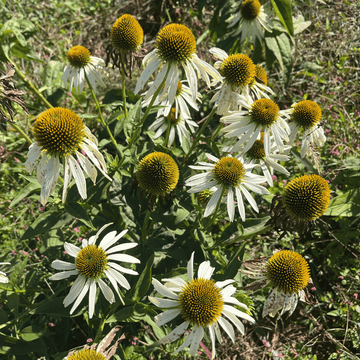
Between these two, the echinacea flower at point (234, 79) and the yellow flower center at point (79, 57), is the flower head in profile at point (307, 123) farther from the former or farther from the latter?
the yellow flower center at point (79, 57)

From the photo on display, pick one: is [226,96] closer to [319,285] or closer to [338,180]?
[338,180]

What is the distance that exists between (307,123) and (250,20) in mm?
1224

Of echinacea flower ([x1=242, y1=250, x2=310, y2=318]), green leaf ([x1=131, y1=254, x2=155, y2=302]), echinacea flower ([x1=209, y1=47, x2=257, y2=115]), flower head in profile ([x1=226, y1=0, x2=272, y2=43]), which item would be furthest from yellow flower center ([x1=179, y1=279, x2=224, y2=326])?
flower head in profile ([x1=226, y1=0, x2=272, y2=43])

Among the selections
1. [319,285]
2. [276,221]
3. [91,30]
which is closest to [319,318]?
[319,285]

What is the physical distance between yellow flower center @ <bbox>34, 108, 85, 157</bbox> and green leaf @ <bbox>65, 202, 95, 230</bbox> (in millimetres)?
317

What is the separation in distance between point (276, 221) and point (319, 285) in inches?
55.7

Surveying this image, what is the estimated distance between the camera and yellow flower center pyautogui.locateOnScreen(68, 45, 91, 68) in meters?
2.24

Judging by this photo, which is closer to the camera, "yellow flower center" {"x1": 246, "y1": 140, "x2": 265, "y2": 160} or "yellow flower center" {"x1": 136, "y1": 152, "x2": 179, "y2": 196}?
"yellow flower center" {"x1": 136, "y1": 152, "x2": 179, "y2": 196}

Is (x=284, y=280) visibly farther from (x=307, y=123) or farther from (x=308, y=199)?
(x=307, y=123)

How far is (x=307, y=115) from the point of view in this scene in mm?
2219

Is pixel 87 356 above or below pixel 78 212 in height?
below

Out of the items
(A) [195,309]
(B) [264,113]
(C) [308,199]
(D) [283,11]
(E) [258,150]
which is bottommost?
(A) [195,309]

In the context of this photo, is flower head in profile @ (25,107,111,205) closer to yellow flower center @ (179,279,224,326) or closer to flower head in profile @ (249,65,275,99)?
yellow flower center @ (179,279,224,326)

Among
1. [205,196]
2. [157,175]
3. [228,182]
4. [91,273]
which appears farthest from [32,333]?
[228,182]
